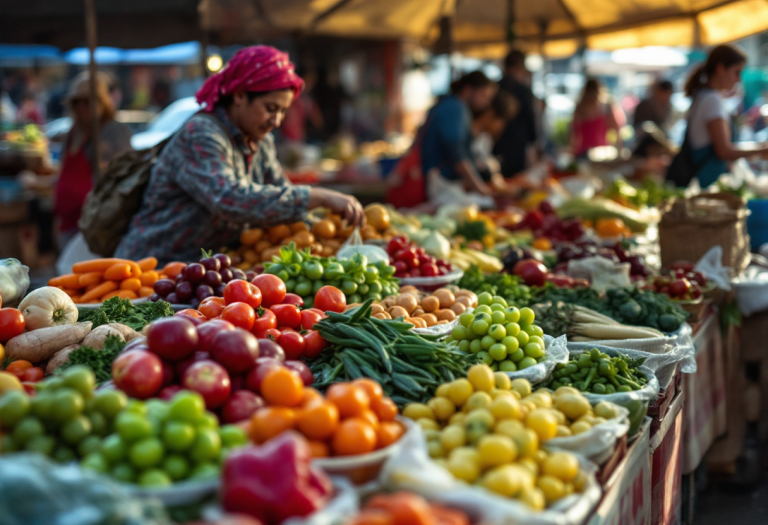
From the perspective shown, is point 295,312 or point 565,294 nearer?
point 295,312

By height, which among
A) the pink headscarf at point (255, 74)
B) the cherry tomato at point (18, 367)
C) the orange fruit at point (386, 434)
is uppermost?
the pink headscarf at point (255, 74)

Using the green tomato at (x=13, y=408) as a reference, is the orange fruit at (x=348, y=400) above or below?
below

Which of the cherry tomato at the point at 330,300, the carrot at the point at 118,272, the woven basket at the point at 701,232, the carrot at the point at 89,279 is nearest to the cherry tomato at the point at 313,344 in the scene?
the cherry tomato at the point at 330,300

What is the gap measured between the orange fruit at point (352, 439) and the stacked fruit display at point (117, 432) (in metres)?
0.23

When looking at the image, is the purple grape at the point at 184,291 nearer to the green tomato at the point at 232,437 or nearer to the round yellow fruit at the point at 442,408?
the round yellow fruit at the point at 442,408

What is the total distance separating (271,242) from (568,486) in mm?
2517

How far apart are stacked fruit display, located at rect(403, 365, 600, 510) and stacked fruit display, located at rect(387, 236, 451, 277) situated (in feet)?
5.19

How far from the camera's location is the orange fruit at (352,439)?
1754mm

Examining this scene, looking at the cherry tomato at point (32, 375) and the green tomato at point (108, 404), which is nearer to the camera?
the green tomato at point (108, 404)

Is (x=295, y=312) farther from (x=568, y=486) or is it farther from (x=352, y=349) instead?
(x=568, y=486)

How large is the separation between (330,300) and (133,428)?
139cm

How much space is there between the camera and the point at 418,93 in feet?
67.8

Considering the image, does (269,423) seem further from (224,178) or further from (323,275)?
(224,178)

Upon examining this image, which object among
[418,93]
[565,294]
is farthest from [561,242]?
[418,93]
